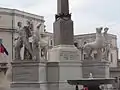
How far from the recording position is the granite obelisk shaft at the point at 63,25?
21.4 metres

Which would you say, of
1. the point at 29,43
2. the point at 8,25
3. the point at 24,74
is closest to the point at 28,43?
the point at 29,43

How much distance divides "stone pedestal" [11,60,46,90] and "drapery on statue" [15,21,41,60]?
674 millimetres

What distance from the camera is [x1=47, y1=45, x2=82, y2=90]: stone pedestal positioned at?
20.2 m

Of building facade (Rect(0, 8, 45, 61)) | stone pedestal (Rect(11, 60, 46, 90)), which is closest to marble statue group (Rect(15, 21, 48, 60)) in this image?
stone pedestal (Rect(11, 60, 46, 90))

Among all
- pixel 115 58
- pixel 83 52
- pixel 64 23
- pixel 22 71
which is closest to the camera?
pixel 22 71

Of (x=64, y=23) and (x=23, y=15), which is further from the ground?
(x=23, y=15)

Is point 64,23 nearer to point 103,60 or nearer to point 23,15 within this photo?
point 103,60

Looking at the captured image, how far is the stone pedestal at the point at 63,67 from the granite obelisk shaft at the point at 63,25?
1.60 ft

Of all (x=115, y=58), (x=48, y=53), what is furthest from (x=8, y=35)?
(x=48, y=53)

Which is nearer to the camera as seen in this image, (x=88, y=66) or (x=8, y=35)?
(x=88, y=66)

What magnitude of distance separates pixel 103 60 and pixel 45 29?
3935cm

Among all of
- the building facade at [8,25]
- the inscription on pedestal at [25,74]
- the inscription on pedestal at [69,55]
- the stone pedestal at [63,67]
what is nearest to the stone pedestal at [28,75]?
the inscription on pedestal at [25,74]

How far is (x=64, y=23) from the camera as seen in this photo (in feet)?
70.5

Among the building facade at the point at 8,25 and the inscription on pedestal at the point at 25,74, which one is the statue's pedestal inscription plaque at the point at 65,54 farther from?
the building facade at the point at 8,25
